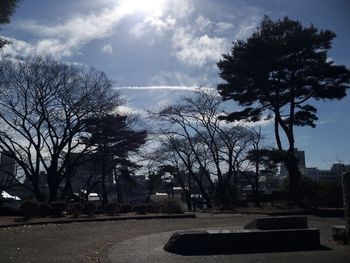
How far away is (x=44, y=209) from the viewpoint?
72.5ft

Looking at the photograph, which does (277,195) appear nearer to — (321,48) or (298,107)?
(298,107)

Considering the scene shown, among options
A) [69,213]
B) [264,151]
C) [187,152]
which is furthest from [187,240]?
[187,152]

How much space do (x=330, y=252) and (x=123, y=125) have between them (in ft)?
98.2

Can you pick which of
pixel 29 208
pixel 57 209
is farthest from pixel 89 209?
pixel 29 208

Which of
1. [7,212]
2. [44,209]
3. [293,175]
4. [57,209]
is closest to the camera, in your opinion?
[44,209]

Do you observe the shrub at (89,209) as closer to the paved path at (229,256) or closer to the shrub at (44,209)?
the shrub at (44,209)

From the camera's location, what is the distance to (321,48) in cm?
2666

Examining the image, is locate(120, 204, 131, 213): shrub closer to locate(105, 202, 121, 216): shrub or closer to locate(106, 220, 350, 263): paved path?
locate(105, 202, 121, 216): shrub

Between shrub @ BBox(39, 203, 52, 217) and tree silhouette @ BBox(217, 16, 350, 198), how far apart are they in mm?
13280

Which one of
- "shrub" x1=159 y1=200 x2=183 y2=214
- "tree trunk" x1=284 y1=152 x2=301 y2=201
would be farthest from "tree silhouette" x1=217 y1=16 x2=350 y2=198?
"shrub" x1=159 y1=200 x2=183 y2=214

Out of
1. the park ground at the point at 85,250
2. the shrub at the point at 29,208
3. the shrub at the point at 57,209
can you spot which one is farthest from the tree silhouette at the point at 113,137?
the park ground at the point at 85,250

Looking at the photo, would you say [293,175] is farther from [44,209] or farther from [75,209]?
[44,209]

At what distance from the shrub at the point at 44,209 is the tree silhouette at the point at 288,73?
1328 cm

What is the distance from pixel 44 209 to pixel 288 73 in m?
15.9
